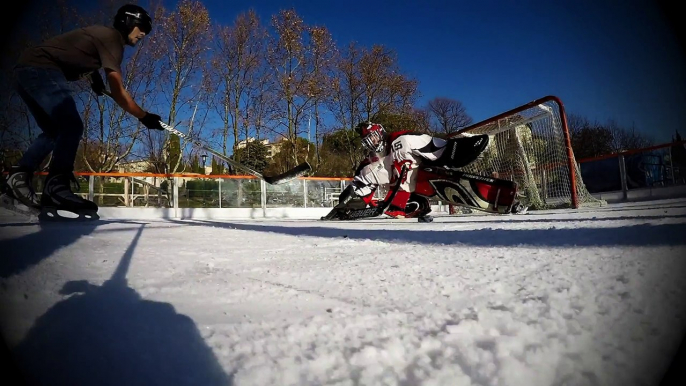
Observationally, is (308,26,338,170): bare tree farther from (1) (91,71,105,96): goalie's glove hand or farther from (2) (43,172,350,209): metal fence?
(2) (43,172,350,209): metal fence

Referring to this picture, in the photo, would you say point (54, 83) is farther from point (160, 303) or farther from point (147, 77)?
point (160, 303)

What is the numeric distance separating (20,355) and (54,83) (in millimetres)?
643

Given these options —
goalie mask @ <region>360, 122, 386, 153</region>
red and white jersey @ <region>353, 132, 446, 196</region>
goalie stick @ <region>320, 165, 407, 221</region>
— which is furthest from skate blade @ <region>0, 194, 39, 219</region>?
goalie stick @ <region>320, 165, 407, 221</region>

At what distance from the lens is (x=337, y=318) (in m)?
0.57

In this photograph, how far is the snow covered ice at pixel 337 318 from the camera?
1.24ft

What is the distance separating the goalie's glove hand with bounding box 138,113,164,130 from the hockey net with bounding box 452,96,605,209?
488 centimetres

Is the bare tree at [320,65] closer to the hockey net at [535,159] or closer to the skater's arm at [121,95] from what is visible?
the skater's arm at [121,95]

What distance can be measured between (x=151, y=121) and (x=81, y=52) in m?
0.27

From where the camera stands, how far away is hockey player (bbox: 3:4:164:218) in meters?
0.67

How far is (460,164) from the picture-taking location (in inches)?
120

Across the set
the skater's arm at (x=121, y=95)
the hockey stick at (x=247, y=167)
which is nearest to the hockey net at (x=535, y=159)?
the hockey stick at (x=247, y=167)

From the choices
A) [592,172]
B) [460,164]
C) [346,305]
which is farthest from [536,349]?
[592,172]

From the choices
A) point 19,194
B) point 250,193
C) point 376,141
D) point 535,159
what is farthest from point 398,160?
point 250,193

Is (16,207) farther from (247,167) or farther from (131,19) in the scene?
(247,167)
